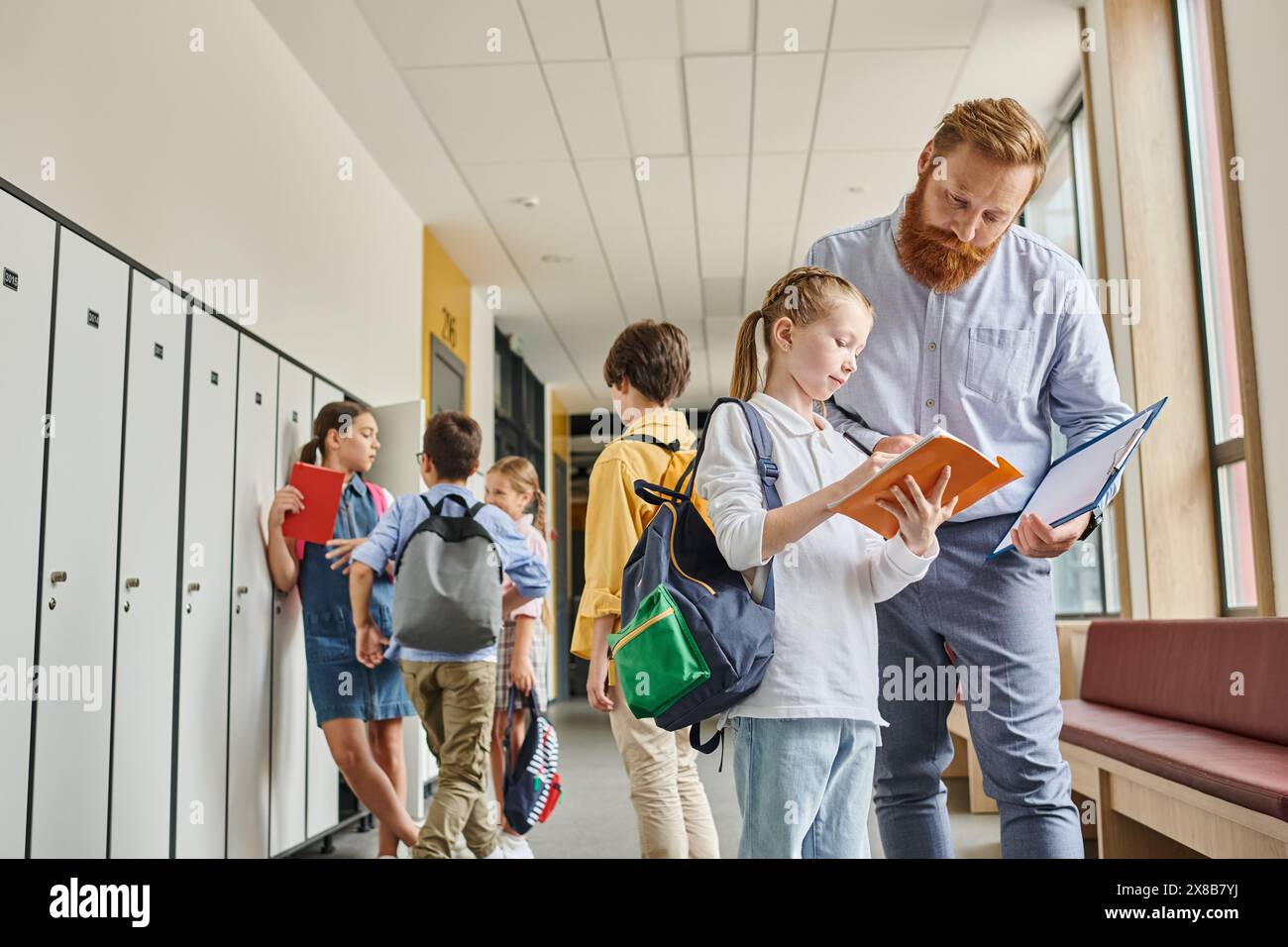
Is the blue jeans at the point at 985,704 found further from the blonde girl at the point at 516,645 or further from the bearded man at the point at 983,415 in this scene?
the blonde girl at the point at 516,645

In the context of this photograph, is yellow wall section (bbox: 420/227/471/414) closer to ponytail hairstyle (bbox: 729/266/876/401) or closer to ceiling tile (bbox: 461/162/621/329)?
ceiling tile (bbox: 461/162/621/329)

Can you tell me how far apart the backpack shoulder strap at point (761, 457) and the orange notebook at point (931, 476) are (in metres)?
0.13

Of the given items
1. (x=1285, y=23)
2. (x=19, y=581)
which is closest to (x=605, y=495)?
(x=19, y=581)

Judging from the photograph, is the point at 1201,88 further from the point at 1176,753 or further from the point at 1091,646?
the point at 1176,753

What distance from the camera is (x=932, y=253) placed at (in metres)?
1.72

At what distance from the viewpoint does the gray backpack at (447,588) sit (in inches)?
124

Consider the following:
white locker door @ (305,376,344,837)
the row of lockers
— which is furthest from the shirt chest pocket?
white locker door @ (305,376,344,837)

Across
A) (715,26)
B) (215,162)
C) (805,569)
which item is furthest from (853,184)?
(805,569)

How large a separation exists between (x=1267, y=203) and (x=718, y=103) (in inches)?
104

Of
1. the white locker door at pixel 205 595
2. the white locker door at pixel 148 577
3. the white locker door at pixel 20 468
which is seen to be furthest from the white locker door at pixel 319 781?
the white locker door at pixel 20 468

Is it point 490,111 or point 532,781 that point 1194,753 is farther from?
point 490,111

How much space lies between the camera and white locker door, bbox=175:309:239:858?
3164mm

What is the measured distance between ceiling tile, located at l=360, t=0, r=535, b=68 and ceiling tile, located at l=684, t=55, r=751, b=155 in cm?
74

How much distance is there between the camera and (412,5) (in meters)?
4.24
